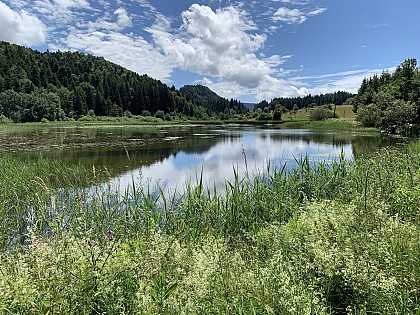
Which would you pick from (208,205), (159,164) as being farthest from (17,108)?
(208,205)

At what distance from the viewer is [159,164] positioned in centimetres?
2133

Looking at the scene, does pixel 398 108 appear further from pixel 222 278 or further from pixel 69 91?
pixel 69 91

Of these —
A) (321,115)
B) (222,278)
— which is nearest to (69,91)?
(321,115)

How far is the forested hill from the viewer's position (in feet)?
326

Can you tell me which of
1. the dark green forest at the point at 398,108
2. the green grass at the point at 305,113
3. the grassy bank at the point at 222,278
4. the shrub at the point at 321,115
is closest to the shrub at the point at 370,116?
the dark green forest at the point at 398,108

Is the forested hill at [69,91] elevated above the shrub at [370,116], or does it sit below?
above

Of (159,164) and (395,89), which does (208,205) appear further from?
(395,89)

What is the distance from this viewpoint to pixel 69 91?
5335 inches

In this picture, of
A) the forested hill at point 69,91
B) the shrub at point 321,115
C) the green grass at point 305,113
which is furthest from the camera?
the green grass at point 305,113

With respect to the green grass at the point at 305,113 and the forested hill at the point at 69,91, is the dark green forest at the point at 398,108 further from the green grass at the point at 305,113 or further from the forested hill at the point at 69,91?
the forested hill at the point at 69,91

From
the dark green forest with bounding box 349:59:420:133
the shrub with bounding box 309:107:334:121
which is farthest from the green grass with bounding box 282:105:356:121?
the dark green forest with bounding box 349:59:420:133

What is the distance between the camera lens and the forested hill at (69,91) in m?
99.3

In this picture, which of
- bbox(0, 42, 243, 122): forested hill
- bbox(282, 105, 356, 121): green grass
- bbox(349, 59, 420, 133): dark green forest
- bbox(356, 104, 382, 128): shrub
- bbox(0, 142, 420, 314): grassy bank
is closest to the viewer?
bbox(0, 142, 420, 314): grassy bank

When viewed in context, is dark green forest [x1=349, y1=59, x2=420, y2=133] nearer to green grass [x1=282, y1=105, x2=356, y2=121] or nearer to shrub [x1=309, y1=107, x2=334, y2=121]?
shrub [x1=309, y1=107, x2=334, y2=121]
